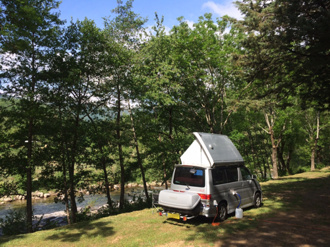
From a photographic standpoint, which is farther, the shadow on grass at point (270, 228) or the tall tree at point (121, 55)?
the tall tree at point (121, 55)

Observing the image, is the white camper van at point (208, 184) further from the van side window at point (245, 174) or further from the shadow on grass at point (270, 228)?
the shadow on grass at point (270, 228)

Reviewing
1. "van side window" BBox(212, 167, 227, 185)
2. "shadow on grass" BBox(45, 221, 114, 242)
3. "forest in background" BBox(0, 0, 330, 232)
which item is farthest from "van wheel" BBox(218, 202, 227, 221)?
"forest in background" BBox(0, 0, 330, 232)

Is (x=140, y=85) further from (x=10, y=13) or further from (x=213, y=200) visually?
(x=213, y=200)

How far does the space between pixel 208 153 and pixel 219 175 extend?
3.10 feet

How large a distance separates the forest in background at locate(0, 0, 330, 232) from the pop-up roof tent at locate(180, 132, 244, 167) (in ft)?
15.4

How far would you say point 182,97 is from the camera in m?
19.1

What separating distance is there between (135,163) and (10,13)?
45.0 ft

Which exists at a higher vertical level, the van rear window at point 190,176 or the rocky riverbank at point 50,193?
the van rear window at point 190,176

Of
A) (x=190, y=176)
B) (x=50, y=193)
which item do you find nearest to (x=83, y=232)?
(x=190, y=176)

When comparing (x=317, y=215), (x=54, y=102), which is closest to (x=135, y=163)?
(x=54, y=102)

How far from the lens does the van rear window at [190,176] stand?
799cm

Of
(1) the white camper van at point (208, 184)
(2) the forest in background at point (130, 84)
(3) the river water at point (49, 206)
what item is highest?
(2) the forest in background at point (130, 84)

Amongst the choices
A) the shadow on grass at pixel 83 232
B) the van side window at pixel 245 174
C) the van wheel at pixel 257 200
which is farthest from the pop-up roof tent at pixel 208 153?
the shadow on grass at pixel 83 232

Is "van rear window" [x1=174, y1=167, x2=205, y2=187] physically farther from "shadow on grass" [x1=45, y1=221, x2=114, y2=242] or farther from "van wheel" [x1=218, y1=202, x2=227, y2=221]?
"shadow on grass" [x1=45, y1=221, x2=114, y2=242]
